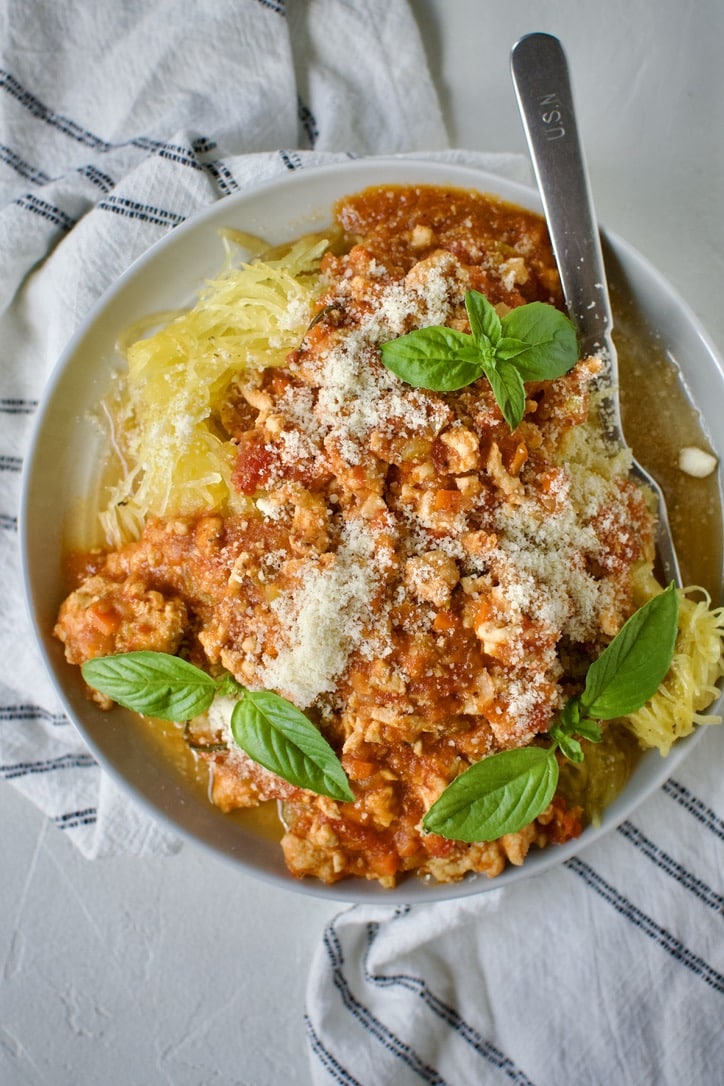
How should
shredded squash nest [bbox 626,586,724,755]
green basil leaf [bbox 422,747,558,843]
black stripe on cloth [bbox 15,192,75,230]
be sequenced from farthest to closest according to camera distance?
black stripe on cloth [bbox 15,192,75,230]
shredded squash nest [bbox 626,586,724,755]
green basil leaf [bbox 422,747,558,843]

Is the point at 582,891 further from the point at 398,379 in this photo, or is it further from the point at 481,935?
the point at 398,379

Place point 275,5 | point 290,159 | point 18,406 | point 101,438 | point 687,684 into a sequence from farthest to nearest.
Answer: point 18,406 → point 275,5 → point 290,159 → point 101,438 → point 687,684

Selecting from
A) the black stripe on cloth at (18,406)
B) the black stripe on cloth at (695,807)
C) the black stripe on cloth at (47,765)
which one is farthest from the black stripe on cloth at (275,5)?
the black stripe on cloth at (695,807)

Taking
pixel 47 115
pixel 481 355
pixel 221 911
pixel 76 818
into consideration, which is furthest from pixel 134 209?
pixel 221 911

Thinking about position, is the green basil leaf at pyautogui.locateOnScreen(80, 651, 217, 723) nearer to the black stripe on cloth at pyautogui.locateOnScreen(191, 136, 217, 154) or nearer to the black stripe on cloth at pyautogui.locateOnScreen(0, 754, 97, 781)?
the black stripe on cloth at pyautogui.locateOnScreen(0, 754, 97, 781)

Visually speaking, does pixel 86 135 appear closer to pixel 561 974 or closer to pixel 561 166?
pixel 561 166

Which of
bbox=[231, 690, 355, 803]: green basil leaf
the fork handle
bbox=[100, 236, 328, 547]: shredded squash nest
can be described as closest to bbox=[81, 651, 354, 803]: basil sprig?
bbox=[231, 690, 355, 803]: green basil leaf
